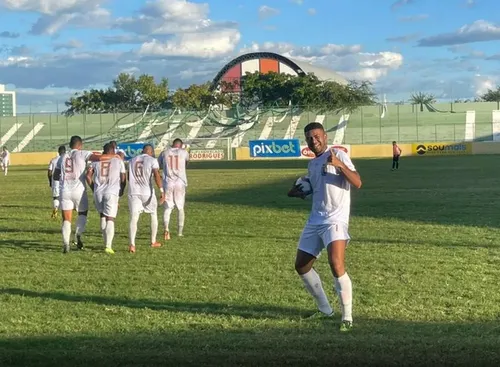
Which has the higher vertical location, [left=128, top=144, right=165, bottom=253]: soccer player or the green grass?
[left=128, top=144, right=165, bottom=253]: soccer player

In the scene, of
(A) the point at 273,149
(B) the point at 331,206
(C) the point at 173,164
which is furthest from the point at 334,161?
(A) the point at 273,149

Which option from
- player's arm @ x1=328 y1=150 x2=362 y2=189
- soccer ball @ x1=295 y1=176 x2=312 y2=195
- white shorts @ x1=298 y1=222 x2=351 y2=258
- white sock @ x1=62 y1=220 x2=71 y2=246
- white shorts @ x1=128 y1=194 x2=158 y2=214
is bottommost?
white sock @ x1=62 y1=220 x2=71 y2=246

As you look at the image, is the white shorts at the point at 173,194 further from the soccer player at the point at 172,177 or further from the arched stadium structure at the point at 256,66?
the arched stadium structure at the point at 256,66

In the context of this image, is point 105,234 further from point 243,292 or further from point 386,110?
point 386,110

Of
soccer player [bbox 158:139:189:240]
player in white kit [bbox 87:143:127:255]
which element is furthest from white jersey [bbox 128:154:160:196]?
soccer player [bbox 158:139:189:240]

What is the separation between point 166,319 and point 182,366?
7.06 ft

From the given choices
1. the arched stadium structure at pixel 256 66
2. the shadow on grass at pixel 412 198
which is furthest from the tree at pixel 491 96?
the shadow on grass at pixel 412 198

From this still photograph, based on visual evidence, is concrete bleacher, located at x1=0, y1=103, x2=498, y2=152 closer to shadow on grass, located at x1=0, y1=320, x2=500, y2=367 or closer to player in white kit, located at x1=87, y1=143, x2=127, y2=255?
player in white kit, located at x1=87, y1=143, x2=127, y2=255

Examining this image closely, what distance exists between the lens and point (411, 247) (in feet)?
42.5

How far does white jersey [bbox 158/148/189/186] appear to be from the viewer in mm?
14688

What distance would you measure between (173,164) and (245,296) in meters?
6.12

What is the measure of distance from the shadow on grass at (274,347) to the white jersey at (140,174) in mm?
6162

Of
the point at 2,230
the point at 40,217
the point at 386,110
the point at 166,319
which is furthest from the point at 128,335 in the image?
the point at 386,110

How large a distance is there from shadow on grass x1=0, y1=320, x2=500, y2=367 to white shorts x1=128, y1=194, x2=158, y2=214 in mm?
6010
